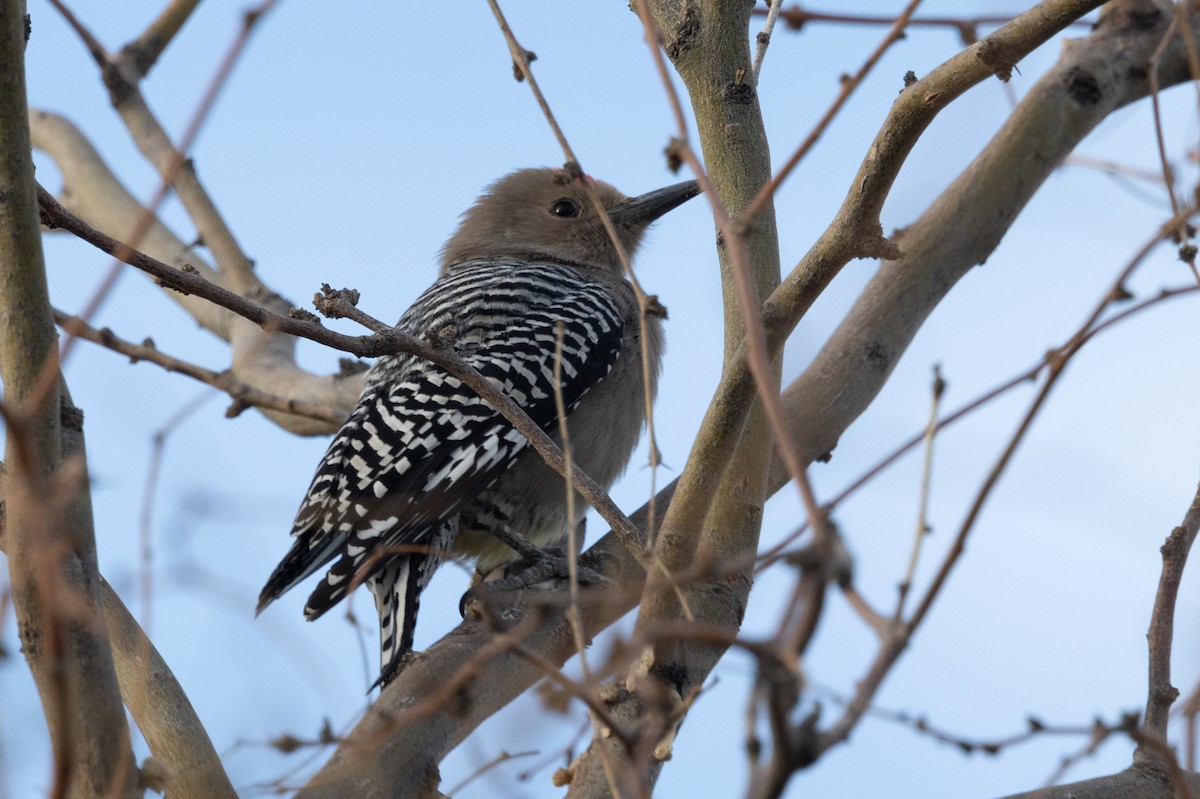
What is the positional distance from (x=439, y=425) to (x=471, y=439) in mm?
184

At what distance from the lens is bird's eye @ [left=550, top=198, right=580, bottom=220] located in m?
7.77

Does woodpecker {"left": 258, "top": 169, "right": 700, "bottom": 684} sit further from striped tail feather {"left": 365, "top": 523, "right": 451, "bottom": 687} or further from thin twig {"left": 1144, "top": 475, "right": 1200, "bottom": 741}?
thin twig {"left": 1144, "top": 475, "right": 1200, "bottom": 741}

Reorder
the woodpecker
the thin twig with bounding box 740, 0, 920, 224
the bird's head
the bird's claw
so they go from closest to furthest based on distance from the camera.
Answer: the thin twig with bounding box 740, 0, 920, 224 → the bird's claw → the woodpecker → the bird's head

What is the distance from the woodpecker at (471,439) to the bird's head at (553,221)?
0.62ft

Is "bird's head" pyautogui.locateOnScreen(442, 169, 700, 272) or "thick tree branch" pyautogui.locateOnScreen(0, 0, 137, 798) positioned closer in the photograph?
"thick tree branch" pyautogui.locateOnScreen(0, 0, 137, 798)

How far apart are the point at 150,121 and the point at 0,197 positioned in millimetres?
4481

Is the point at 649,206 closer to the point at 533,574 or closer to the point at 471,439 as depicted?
the point at 471,439

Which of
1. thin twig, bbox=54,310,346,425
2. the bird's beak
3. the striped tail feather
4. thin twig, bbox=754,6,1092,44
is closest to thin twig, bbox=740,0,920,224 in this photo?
thin twig, bbox=754,6,1092,44

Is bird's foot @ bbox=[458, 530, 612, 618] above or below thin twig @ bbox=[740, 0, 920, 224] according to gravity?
above

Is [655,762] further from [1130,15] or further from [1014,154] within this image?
[1130,15]

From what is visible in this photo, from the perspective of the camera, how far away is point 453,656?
13.7ft

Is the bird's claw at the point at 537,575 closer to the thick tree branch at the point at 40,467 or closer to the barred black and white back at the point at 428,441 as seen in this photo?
the barred black and white back at the point at 428,441

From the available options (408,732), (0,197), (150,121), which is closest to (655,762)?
(408,732)

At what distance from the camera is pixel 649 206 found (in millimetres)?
7746
